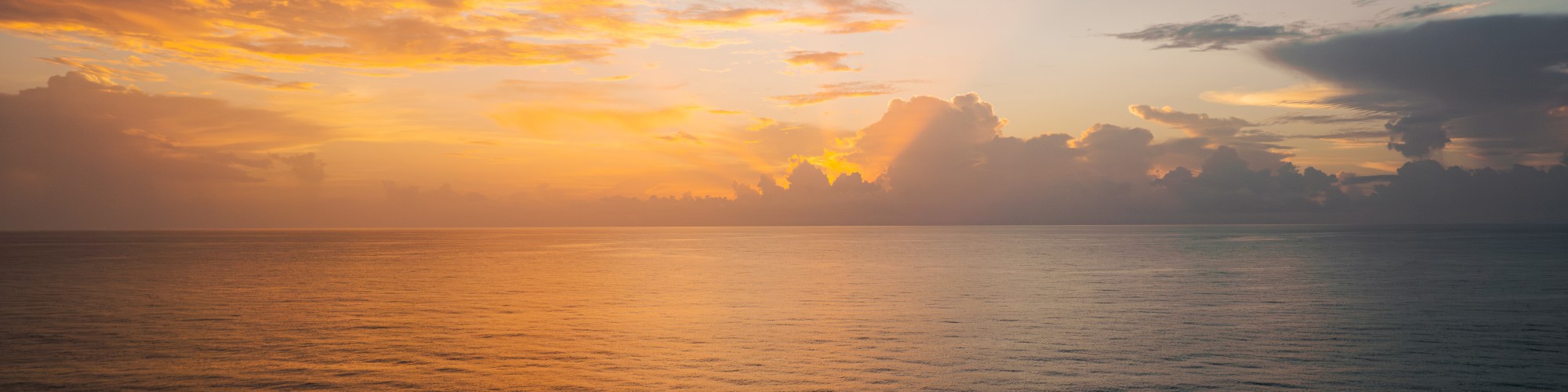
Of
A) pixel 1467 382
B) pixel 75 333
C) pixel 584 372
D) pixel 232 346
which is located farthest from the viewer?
pixel 75 333

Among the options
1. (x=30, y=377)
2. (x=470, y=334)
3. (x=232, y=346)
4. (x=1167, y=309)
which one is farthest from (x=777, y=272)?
(x=30, y=377)

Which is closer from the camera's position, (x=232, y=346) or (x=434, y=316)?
(x=232, y=346)

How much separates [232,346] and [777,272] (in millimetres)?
51072

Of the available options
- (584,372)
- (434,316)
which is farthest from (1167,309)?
(434,316)

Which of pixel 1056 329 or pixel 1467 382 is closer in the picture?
pixel 1467 382

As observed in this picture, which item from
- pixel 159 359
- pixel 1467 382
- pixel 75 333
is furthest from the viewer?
pixel 75 333

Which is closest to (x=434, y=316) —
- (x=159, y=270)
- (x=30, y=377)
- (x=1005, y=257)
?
(x=30, y=377)

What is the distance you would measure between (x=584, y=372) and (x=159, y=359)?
1368cm

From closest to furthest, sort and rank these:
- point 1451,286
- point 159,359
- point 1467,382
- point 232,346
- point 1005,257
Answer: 1. point 1467,382
2. point 159,359
3. point 232,346
4. point 1451,286
5. point 1005,257

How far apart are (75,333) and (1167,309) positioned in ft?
150

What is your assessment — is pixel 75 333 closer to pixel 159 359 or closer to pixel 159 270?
pixel 159 359

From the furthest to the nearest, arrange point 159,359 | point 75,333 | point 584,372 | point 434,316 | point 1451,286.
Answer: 1. point 1451,286
2. point 434,316
3. point 75,333
4. point 159,359
5. point 584,372

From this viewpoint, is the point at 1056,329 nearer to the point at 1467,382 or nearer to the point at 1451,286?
the point at 1467,382

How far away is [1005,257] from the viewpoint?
108062 millimetres
